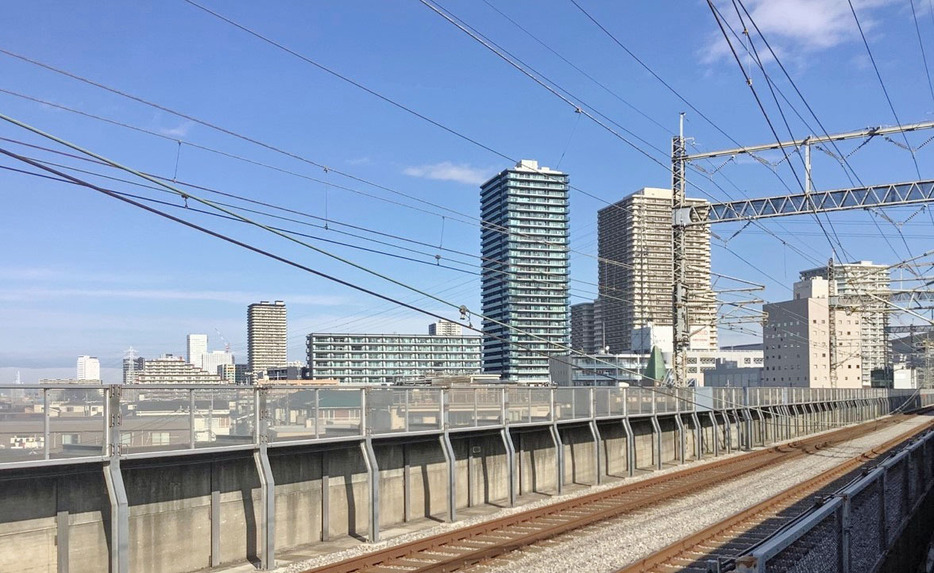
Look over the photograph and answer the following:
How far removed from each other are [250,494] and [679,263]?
23.9 metres

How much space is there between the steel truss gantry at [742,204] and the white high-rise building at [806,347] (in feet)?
229

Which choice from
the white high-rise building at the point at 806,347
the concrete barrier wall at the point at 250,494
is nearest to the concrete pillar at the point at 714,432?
the concrete barrier wall at the point at 250,494

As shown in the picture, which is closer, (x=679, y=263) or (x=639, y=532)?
(x=639, y=532)

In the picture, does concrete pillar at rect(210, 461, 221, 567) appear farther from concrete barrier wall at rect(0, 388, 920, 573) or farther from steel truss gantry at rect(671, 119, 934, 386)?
steel truss gantry at rect(671, 119, 934, 386)

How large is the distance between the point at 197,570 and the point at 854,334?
131 meters

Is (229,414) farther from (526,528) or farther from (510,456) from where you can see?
(510,456)

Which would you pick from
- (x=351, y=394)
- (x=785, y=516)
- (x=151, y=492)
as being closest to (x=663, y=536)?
(x=785, y=516)

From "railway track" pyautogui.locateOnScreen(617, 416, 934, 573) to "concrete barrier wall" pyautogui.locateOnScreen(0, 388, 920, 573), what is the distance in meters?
6.16

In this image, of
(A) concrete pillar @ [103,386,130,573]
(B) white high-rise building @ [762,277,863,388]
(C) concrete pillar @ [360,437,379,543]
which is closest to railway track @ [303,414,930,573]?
(C) concrete pillar @ [360,437,379,543]

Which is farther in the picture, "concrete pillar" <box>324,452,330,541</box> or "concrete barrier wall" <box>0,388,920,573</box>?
"concrete pillar" <box>324,452,330,541</box>

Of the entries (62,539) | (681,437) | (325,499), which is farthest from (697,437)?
(62,539)

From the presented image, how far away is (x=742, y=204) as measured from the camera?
34.2 metres

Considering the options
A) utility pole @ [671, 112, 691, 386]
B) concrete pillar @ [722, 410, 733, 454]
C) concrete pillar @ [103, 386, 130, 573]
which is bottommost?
concrete pillar @ [722, 410, 733, 454]

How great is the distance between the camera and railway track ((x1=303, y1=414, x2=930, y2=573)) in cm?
1385
